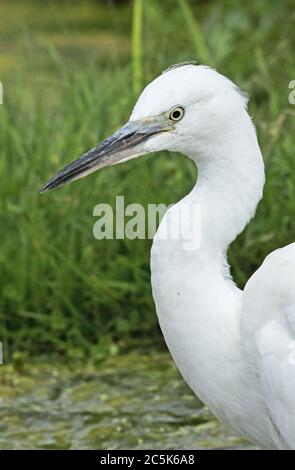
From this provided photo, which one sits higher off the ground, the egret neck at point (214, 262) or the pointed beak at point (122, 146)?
the pointed beak at point (122, 146)

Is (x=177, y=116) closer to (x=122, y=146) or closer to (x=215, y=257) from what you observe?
(x=122, y=146)

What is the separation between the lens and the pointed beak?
9.75ft

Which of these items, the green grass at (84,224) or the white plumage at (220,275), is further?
the green grass at (84,224)

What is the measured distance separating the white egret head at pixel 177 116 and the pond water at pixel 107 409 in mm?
1233

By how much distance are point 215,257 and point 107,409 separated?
1.28m

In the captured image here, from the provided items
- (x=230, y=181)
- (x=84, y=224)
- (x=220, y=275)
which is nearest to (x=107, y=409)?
(x=84, y=224)

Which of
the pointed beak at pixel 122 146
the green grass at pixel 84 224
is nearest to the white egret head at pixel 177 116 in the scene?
the pointed beak at pixel 122 146

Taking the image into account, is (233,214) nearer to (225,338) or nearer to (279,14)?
(225,338)

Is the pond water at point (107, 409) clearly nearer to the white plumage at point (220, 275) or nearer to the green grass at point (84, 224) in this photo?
the green grass at point (84, 224)

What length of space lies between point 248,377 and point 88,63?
3350mm

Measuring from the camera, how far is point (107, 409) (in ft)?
13.7

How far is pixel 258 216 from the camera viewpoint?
4746 mm

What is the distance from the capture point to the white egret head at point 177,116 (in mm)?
2945

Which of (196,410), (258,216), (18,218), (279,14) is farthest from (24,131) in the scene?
(279,14)
